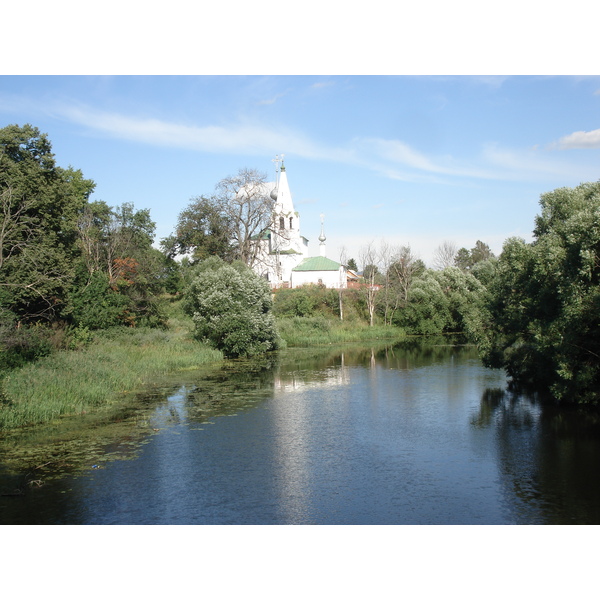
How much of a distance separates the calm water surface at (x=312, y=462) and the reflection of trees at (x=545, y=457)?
5 cm

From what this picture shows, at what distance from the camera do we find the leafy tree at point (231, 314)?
35250 mm

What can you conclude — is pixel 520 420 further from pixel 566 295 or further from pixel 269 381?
pixel 269 381

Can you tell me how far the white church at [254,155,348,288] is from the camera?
65.4 m

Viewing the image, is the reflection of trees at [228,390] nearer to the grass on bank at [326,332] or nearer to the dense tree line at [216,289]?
the dense tree line at [216,289]

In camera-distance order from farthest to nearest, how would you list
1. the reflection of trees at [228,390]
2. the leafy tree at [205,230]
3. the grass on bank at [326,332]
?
the leafy tree at [205,230] → the grass on bank at [326,332] → the reflection of trees at [228,390]

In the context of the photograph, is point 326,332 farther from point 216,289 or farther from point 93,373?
point 93,373

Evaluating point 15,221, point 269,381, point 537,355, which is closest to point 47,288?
point 15,221

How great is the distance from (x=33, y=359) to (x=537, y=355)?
19520 mm

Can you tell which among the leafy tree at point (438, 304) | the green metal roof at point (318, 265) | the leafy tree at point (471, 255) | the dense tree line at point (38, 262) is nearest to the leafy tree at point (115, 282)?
the dense tree line at point (38, 262)

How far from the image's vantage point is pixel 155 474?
560 inches

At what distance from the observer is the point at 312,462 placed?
15.3m

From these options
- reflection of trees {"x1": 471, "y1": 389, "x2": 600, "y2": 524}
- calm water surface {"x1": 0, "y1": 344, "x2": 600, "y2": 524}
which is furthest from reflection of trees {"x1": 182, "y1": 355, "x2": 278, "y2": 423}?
reflection of trees {"x1": 471, "y1": 389, "x2": 600, "y2": 524}

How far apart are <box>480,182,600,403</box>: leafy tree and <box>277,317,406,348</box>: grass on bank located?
21462mm

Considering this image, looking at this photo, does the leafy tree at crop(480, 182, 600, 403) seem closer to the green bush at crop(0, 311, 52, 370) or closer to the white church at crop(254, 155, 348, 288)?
the green bush at crop(0, 311, 52, 370)
